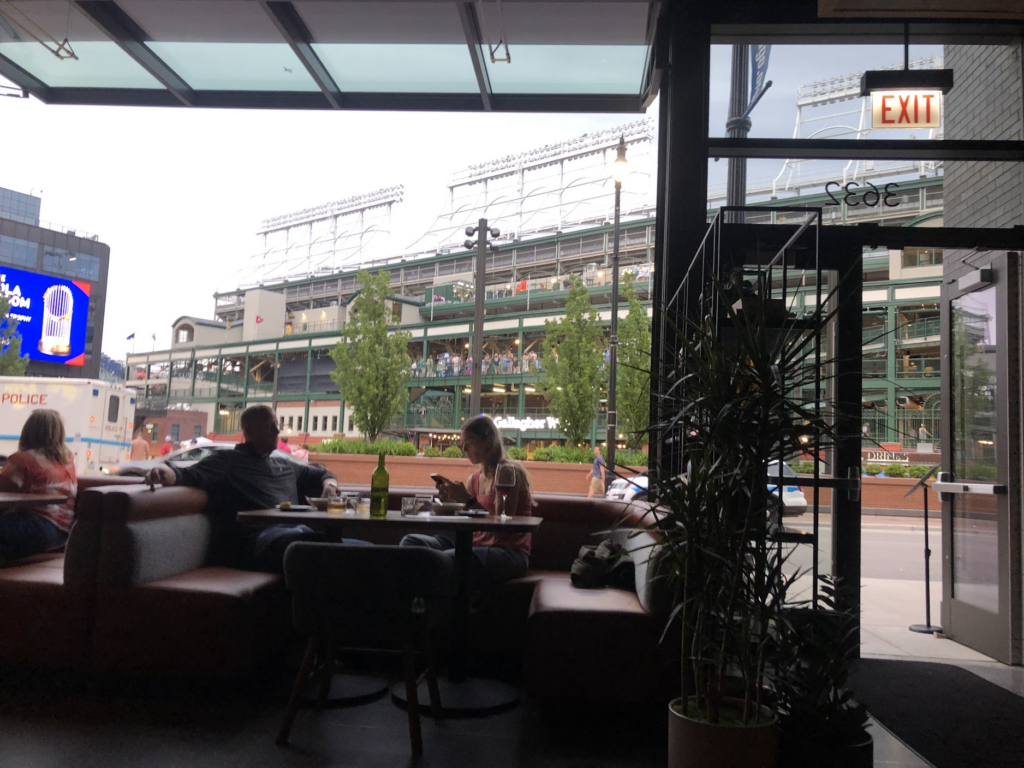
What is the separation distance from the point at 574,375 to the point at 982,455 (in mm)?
14590

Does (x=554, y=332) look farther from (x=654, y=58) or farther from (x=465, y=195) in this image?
(x=465, y=195)

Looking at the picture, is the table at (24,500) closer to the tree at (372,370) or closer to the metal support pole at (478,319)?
the metal support pole at (478,319)

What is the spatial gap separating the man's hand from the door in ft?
16.5

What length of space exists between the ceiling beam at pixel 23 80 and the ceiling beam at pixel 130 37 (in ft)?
2.96

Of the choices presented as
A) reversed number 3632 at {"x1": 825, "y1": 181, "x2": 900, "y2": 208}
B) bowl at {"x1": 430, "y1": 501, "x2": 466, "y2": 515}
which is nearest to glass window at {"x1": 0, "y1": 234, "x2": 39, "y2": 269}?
bowl at {"x1": 430, "y1": 501, "x2": 466, "y2": 515}

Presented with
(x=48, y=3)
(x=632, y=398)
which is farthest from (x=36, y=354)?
(x=48, y=3)

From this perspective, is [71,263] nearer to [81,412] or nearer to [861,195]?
[81,412]

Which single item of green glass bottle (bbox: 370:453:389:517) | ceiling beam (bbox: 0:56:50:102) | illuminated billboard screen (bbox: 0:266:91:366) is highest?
illuminated billboard screen (bbox: 0:266:91:366)

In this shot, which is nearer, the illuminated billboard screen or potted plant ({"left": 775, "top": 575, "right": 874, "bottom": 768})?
potted plant ({"left": 775, "top": 575, "right": 874, "bottom": 768})

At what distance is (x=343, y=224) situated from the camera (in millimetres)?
77250

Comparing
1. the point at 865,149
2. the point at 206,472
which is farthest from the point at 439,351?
the point at 206,472

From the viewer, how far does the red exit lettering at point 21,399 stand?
1688cm

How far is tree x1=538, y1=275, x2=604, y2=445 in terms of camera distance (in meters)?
19.5

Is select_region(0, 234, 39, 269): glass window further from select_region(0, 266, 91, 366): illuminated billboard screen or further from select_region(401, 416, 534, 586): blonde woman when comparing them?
select_region(401, 416, 534, 586): blonde woman
